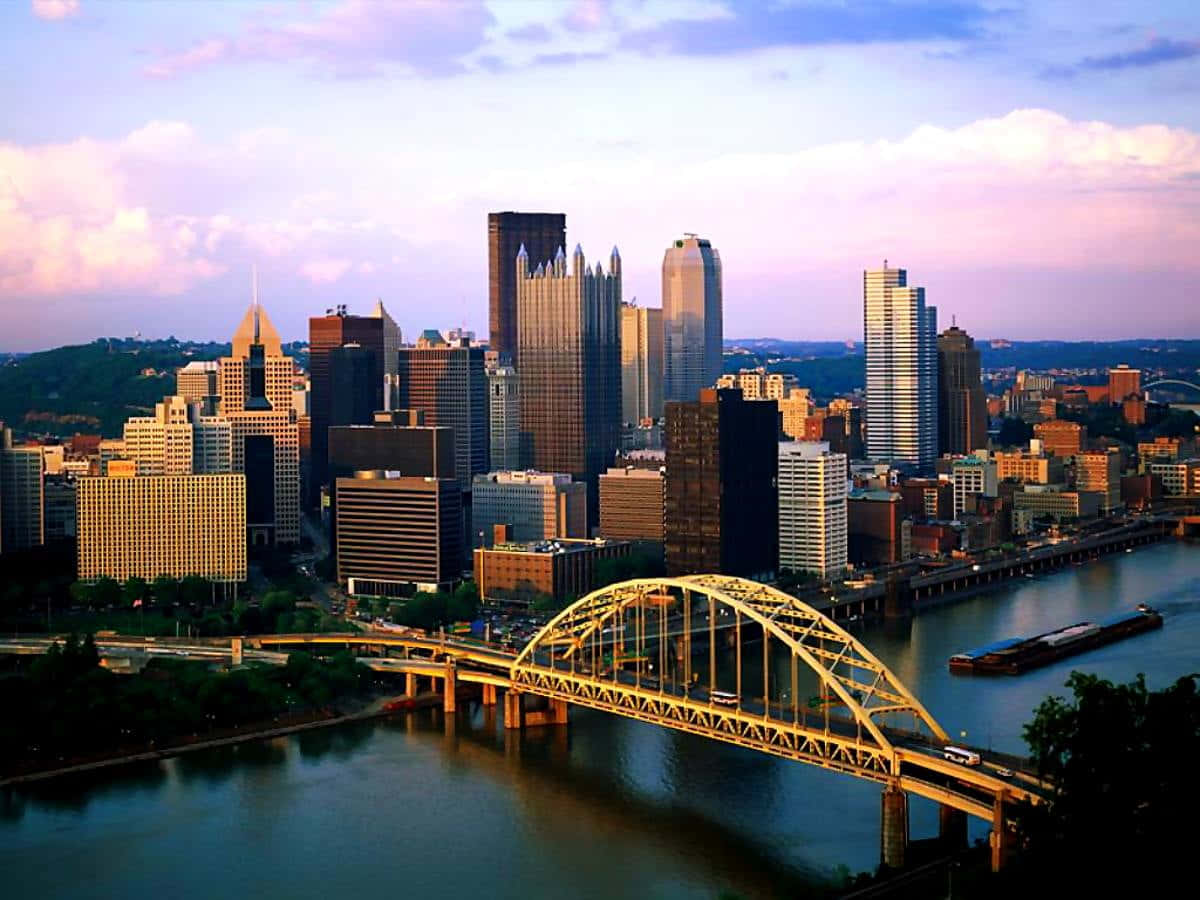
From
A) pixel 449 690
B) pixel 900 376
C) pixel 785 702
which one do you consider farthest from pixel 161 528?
pixel 900 376

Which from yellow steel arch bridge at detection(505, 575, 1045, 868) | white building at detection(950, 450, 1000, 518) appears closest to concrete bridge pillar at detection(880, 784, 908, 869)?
yellow steel arch bridge at detection(505, 575, 1045, 868)

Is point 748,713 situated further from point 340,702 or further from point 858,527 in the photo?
point 858,527

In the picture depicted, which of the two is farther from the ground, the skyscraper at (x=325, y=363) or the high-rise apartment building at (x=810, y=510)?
the skyscraper at (x=325, y=363)

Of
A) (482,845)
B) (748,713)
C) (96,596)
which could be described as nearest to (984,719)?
(748,713)

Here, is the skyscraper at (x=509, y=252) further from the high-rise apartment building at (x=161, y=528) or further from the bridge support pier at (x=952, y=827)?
the bridge support pier at (x=952, y=827)

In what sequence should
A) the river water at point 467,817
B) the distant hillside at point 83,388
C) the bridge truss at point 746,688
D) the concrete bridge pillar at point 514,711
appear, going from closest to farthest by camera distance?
the river water at point 467,817 < the bridge truss at point 746,688 < the concrete bridge pillar at point 514,711 < the distant hillside at point 83,388

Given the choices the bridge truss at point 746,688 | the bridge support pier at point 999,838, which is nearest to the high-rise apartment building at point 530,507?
the bridge truss at point 746,688

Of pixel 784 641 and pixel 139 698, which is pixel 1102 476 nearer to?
pixel 784 641
